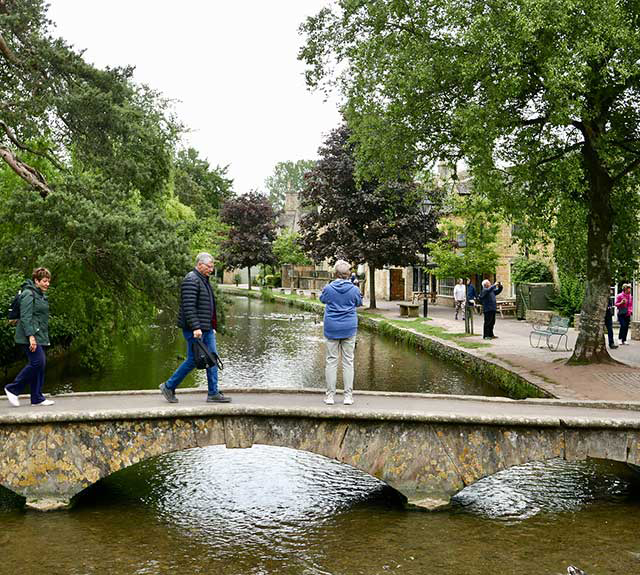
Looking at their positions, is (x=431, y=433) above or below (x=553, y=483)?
above

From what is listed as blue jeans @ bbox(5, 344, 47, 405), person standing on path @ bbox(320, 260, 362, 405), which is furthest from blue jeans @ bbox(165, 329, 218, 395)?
blue jeans @ bbox(5, 344, 47, 405)

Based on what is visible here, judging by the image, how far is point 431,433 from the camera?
8.26m

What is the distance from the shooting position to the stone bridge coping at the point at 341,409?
815 centimetres

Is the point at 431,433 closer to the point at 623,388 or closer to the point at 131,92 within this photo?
the point at 623,388

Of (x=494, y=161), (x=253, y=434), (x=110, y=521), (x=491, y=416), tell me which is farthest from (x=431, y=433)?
(x=494, y=161)

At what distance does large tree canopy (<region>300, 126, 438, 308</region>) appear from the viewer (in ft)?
118

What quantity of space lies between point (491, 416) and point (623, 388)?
6438 mm

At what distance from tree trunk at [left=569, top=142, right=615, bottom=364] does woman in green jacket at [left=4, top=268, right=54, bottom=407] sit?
1144cm

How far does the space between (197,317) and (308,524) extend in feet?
8.76

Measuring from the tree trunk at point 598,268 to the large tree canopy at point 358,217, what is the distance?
18919 millimetres

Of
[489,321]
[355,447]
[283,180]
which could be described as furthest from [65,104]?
[283,180]

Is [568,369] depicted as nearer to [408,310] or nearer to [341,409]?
[341,409]

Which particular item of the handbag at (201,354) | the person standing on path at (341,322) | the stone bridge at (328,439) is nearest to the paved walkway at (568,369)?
the stone bridge at (328,439)

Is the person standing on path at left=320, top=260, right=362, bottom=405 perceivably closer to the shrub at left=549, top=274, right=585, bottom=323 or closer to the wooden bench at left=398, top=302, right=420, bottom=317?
the shrub at left=549, top=274, right=585, bottom=323
